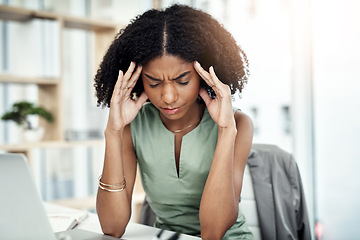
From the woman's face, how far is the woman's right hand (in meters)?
0.04

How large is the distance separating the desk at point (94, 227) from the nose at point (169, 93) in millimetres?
388

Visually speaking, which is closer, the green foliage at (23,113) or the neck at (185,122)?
the neck at (185,122)

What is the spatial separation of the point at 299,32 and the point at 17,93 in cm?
253

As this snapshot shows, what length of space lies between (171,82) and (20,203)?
2.04ft

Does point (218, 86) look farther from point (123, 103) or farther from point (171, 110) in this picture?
point (123, 103)

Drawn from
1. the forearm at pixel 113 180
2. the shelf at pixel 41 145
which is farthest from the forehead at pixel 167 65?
the shelf at pixel 41 145

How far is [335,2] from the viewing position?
2408 millimetres

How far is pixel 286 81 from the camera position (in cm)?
272

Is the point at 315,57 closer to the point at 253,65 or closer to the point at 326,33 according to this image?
the point at 326,33

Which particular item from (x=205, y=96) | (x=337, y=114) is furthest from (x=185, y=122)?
(x=337, y=114)

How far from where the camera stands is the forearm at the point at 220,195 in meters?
1.21

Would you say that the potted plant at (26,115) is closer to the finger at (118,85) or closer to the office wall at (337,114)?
the finger at (118,85)

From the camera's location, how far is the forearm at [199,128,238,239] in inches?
47.6

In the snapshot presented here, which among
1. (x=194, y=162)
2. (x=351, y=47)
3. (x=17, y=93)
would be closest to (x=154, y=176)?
(x=194, y=162)
